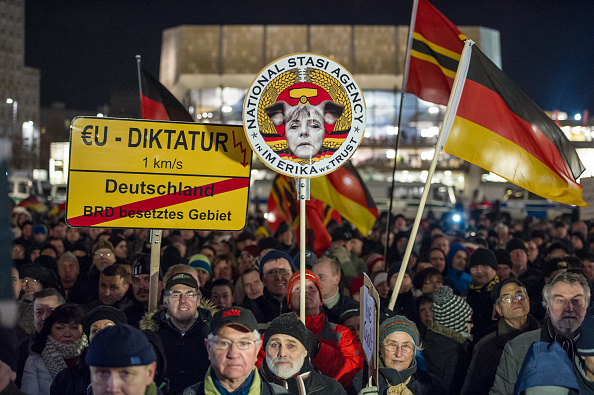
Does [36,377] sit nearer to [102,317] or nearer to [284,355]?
[102,317]

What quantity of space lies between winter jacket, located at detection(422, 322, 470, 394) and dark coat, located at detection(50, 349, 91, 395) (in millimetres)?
2360

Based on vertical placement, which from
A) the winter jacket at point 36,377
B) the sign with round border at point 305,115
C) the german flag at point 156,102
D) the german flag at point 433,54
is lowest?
the winter jacket at point 36,377

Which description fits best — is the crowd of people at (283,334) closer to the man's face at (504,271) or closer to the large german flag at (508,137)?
the man's face at (504,271)

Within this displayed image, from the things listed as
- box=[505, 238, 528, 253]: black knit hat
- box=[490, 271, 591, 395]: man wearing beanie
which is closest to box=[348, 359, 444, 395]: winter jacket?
box=[490, 271, 591, 395]: man wearing beanie

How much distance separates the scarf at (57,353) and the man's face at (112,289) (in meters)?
1.44

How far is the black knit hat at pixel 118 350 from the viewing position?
2965 mm

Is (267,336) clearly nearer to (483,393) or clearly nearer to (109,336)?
(109,336)

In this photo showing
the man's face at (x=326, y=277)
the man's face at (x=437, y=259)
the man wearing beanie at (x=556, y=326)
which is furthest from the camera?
the man's face at (x=437, y=259)

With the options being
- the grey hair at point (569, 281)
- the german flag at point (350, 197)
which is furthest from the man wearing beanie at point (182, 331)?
the german flag at point (350, 197)

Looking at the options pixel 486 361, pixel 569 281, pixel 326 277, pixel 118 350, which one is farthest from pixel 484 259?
pixel 118 350

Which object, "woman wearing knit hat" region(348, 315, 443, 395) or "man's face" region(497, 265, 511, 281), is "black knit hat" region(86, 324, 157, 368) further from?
"man's face" region(497, 265, 511, 281)

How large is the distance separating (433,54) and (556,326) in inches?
119

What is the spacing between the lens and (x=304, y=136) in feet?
14.6

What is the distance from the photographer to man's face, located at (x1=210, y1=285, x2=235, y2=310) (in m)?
6.32
